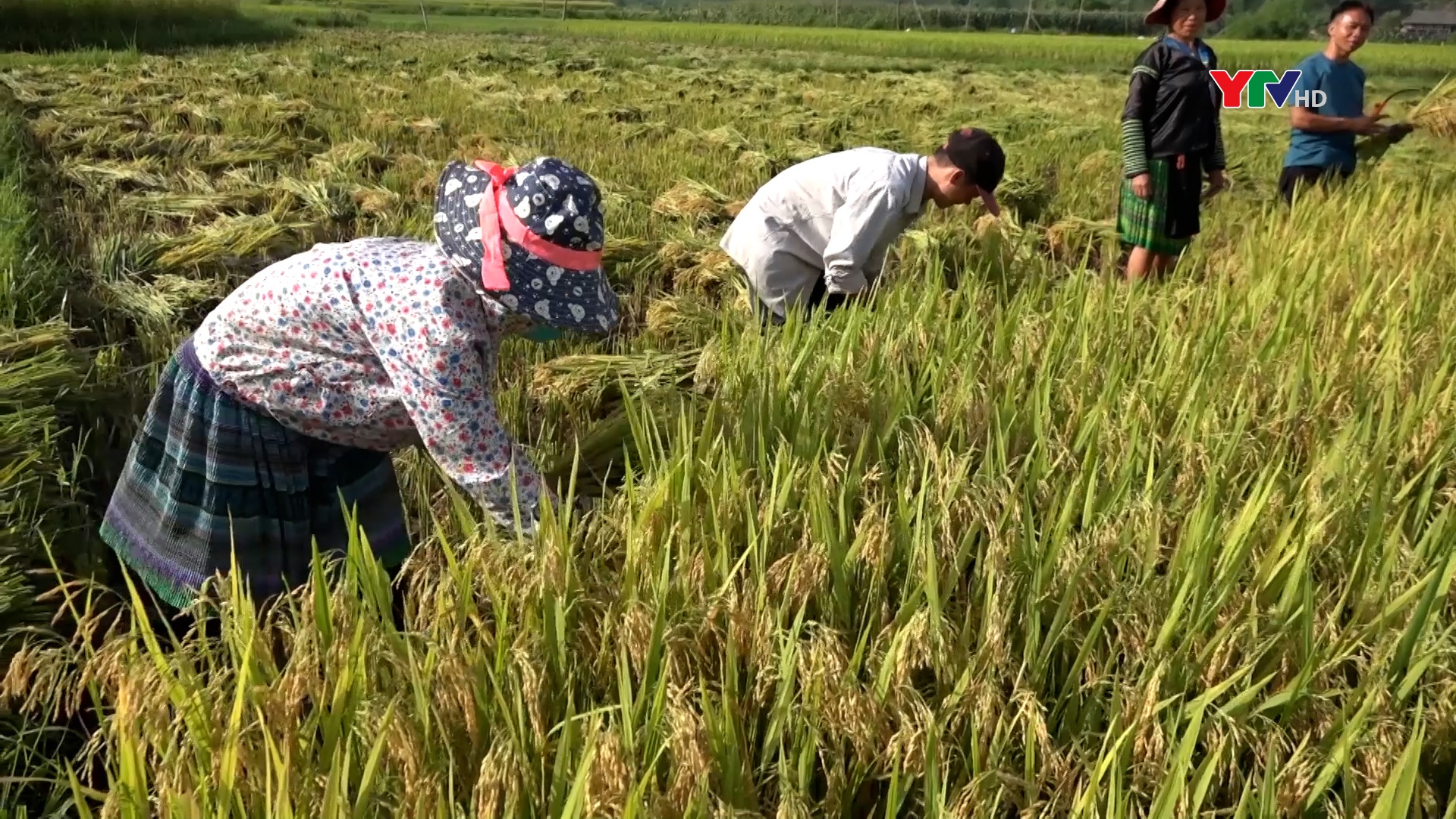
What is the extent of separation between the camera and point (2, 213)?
10.5ft

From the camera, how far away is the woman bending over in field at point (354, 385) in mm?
1392

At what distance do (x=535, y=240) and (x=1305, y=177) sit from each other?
420cm

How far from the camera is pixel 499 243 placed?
138 cm

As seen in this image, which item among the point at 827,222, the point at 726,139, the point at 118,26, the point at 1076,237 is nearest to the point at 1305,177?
the point at 1076,237

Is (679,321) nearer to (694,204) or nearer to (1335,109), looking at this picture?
(694,204)

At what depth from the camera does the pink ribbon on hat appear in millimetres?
1366

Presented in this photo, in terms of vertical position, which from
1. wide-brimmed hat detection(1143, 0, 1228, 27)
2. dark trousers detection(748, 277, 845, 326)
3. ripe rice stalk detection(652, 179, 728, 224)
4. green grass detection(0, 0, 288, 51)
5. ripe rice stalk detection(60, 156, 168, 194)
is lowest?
dark trousers detection(748, 277, 845, 326)

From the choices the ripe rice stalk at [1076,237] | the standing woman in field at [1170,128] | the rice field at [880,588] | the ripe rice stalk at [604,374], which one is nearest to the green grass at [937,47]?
the ripe rice stalk at [1076,237]

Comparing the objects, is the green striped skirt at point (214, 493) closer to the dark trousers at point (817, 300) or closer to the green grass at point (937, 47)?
the dark trousers at point (817, 300)

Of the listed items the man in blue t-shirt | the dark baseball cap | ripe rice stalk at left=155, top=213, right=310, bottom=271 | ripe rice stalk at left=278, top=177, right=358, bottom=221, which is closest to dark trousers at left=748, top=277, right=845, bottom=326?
the dark baseball cap

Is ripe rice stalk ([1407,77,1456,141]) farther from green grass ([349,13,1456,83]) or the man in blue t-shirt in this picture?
green grass ([349,13,1456,83])

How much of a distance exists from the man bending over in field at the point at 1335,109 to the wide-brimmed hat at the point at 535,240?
361 centimetres

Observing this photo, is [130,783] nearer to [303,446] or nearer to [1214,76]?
[303,446]

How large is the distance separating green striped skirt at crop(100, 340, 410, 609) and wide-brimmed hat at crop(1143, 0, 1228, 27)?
10.3ft
